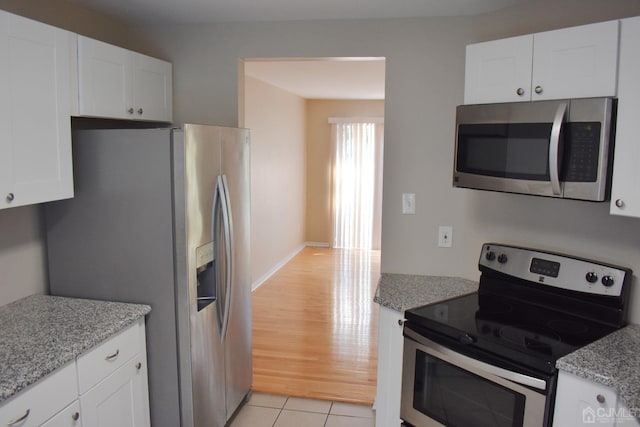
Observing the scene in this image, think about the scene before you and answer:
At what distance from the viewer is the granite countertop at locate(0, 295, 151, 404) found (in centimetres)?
168

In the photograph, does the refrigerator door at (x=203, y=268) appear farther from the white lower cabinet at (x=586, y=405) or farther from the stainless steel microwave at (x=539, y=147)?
the white lower cabinet at (x=586, y=405)

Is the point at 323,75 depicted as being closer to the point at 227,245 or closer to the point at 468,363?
the point at 227,245

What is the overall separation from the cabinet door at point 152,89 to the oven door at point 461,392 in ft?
6.10

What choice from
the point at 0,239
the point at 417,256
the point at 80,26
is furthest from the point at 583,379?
the point at 80,26

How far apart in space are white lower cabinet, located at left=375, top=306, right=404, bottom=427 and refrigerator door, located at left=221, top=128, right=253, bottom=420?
858mm

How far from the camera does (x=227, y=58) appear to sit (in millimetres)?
2994

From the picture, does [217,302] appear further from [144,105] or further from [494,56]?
[494,56]

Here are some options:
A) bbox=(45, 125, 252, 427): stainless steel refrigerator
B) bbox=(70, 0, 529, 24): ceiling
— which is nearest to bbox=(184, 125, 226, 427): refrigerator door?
bbox=(45, 125, 252, 427): stainless steel refrigerator

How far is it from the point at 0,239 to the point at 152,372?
3.09 feet

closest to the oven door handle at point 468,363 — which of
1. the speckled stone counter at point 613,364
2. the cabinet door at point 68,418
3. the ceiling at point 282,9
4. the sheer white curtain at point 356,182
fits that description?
the speckled stone counter at point 613,364

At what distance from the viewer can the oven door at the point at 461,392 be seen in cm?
183

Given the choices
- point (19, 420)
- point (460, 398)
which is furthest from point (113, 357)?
point (460, 398)

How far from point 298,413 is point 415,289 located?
3.74ft

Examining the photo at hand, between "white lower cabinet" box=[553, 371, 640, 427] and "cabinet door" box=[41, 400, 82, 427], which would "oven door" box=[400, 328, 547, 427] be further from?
"cabinet door" box=[41, 400, 82, 427]
